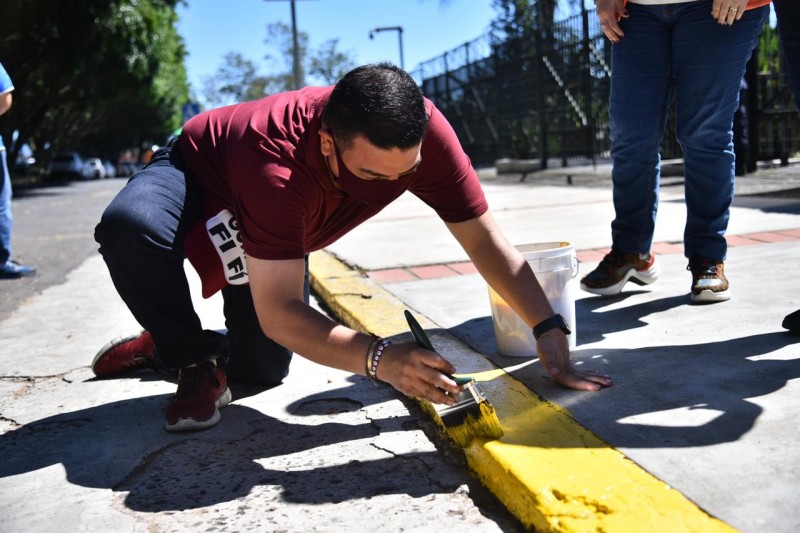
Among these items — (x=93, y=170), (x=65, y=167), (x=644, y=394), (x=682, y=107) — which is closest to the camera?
(x=644, y=394)

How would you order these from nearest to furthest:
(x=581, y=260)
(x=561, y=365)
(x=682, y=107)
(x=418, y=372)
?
Answer: (x=418, y=372)
(x=561, y=365)
(x=682, y=107)
(x=581, y=260)

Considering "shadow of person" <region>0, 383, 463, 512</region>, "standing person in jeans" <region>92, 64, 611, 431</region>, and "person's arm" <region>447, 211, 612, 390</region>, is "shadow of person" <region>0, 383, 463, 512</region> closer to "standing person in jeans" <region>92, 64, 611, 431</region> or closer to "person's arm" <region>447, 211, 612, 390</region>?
"standing person in jeans" <region>92, 64, 611, 431</region>

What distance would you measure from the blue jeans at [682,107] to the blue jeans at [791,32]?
0.29 metres

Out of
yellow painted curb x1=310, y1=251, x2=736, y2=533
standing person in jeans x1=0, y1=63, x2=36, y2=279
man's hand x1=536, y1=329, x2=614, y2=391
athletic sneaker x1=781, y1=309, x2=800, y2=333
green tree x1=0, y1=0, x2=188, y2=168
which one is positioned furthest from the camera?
green tree x1=0, y1=0, x2=188, y2=168

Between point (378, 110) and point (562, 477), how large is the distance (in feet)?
3.14

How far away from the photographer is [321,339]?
6.89 feet

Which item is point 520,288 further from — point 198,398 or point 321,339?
point 198,398

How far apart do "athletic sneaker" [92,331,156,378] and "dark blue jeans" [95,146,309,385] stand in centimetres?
47

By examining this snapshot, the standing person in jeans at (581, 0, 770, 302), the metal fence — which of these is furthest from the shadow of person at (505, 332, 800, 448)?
the metal fence

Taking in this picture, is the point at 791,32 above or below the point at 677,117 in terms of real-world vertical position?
above

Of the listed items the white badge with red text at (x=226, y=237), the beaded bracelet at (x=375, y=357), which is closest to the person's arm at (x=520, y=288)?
the beaded bracelet at (x=375, y=357)

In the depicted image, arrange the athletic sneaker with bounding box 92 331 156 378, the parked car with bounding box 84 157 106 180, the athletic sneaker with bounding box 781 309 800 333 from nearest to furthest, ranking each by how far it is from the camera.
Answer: the athletic sneaker with bounding box 781 309 800 333
the athletic sneaker with bounding box 92 331 156 378
the parked car with bounding box 84 157 106 180

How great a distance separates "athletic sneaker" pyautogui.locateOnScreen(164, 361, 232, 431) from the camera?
2529 mm

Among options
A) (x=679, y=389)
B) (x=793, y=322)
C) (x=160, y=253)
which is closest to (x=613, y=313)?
(x=793, y=322)
